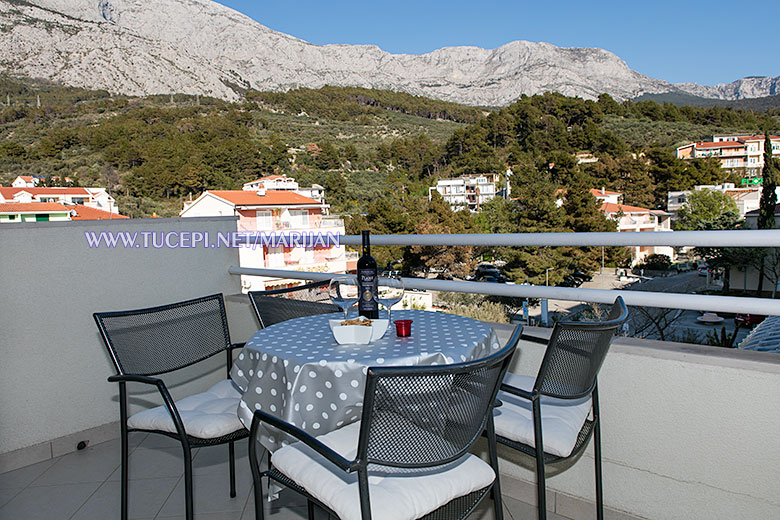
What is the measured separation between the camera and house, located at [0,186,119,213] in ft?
60.6

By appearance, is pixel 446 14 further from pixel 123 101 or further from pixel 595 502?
pixel 595 502

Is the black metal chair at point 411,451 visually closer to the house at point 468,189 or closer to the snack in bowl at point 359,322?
the snack in bowl at point 359,322

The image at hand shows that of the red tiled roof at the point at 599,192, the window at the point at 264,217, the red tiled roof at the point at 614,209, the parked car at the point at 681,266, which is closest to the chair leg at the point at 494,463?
the parked car at the point at 681,266

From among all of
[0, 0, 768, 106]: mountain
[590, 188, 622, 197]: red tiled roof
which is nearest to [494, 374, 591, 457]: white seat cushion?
[590, 188, 622, 197]: red tiled roof

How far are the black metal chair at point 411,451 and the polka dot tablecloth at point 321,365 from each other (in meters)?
0.12

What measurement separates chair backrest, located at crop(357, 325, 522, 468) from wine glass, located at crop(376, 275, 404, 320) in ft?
1.71

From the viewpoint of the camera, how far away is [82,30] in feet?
180

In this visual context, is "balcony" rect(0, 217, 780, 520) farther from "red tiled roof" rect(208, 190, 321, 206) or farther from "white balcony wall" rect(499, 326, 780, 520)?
"red tiled roof" rect(208, 190, 321, 206)

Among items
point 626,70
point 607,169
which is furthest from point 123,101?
point 626,70

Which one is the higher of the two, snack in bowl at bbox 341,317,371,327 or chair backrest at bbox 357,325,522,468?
snack in bowl at bbox 341,317,371,327

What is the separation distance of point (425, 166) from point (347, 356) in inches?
1725

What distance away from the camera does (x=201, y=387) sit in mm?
2922

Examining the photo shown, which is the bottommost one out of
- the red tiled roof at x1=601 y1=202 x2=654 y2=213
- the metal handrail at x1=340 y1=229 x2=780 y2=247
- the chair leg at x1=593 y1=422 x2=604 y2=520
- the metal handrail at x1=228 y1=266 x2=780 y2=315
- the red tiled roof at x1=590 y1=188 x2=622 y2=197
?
the chair leg at x1=593 y1=422 x2=604 y2=520

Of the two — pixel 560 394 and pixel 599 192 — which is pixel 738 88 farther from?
pixel 560 394
